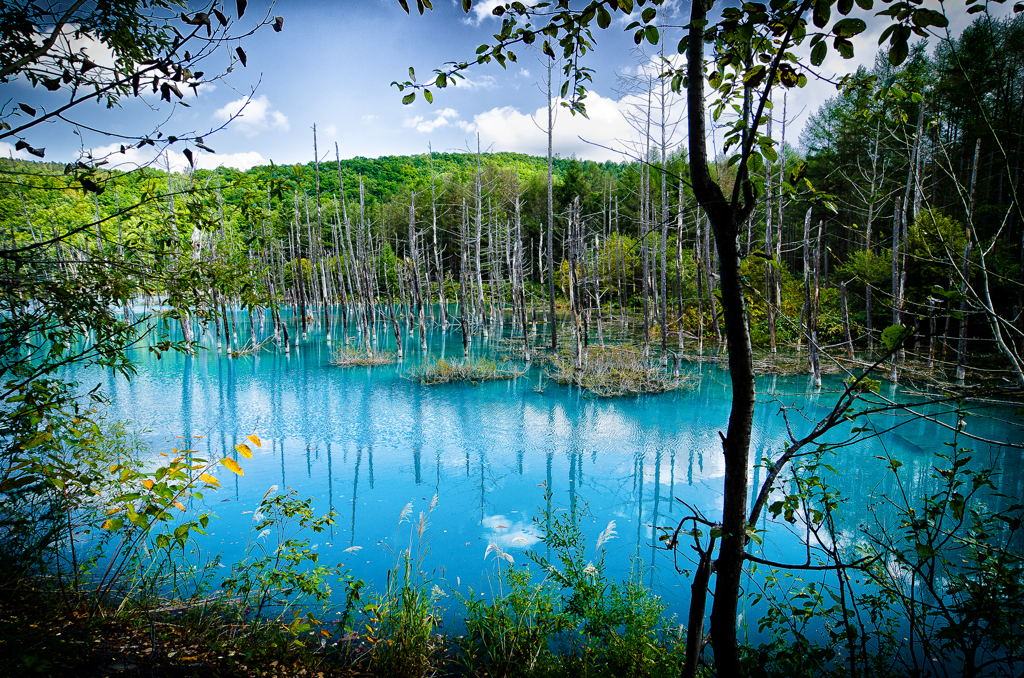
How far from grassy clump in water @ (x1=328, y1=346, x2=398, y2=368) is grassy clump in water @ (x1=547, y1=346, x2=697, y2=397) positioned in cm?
685

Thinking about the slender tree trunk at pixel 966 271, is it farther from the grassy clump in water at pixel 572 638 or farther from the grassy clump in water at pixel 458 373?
the grassy clump in water at pixel 458 373

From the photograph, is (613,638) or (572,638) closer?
(613,638)

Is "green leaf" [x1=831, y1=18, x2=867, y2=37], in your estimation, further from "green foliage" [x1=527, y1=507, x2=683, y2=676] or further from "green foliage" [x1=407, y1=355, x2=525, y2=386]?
"green foliage" [x1=407, y1=355, x2=525, y2=386]

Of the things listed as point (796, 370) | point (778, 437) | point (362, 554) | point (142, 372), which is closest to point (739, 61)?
point (362, 554)

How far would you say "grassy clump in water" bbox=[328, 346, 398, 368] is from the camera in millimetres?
16812

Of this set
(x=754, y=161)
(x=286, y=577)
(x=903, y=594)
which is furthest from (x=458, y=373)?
(x=754, y=161)

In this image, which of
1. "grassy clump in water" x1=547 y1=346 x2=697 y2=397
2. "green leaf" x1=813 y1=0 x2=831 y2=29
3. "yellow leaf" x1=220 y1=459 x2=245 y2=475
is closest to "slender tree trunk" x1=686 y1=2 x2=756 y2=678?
"green leaf" x1=813 y1=0 x2=831 y2=29

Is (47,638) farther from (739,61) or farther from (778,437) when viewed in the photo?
(778,437)

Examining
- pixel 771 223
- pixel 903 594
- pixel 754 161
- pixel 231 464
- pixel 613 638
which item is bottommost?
pixel 613 638

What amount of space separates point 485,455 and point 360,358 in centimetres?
1015

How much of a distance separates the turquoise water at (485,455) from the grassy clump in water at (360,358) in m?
2.40

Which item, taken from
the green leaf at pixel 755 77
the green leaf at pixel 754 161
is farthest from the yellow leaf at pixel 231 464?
the green leaf at pixel 755 77

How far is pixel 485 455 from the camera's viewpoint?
8.20 meters

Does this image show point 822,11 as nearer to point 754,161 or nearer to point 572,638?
point 754,161
